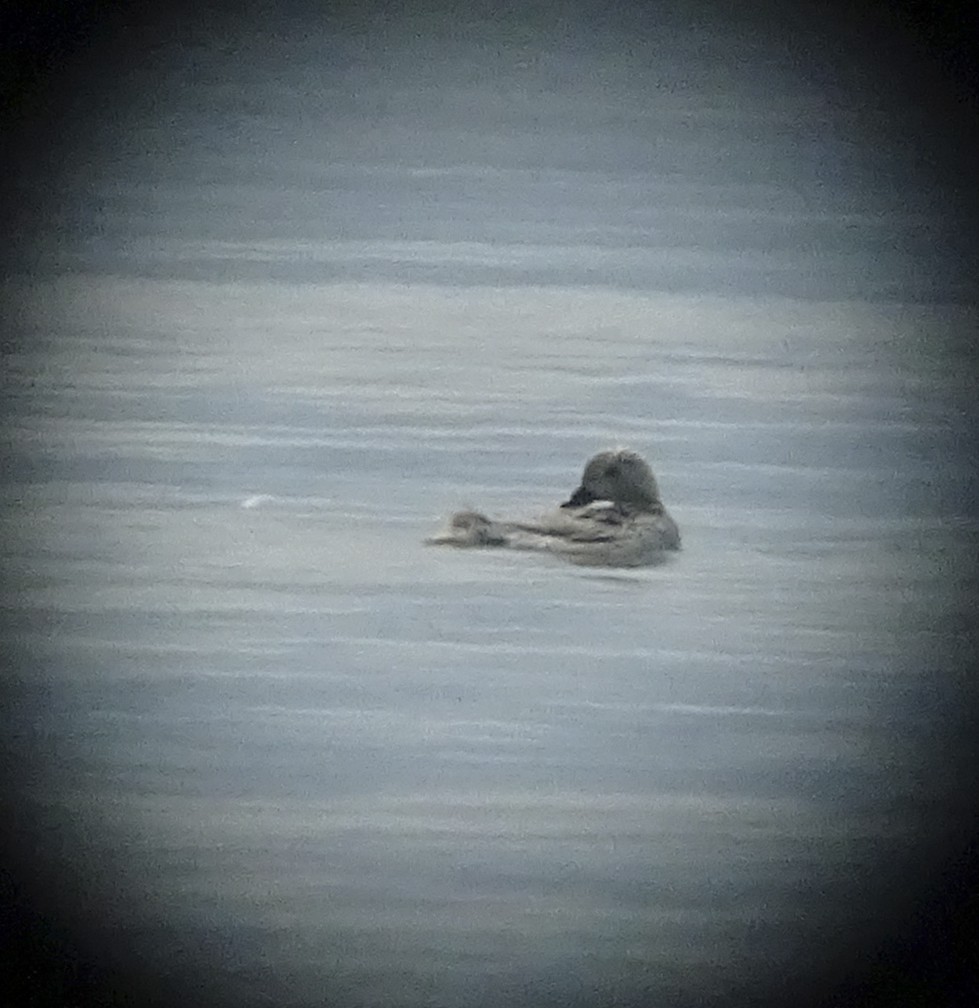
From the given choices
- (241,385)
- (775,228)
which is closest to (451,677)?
(241,385)

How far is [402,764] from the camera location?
5.56ft

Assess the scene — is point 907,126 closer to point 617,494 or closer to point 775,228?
point 775,228

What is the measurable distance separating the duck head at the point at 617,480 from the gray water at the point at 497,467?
17 mm

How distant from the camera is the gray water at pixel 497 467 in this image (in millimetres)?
1670

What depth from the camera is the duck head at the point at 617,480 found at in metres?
1.66

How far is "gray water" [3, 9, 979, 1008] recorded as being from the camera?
1670 mm

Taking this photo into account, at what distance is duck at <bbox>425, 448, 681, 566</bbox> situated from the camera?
166 centimetres

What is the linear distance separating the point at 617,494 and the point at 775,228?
0.34 m

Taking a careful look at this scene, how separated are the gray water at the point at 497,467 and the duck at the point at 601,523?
0.02 meters

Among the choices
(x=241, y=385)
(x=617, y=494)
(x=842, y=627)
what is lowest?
(x=842, y=627)

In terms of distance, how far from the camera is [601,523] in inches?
65.3

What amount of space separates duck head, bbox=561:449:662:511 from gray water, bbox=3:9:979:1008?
0.02m

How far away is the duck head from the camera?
1.66 metres

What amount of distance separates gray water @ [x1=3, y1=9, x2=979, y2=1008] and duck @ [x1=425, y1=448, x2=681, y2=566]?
0.07 ft
